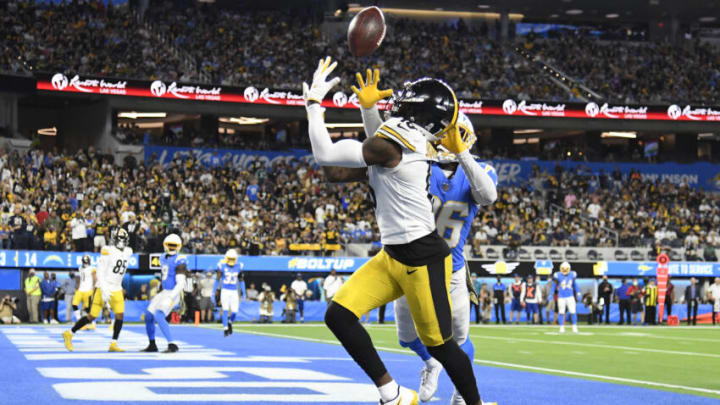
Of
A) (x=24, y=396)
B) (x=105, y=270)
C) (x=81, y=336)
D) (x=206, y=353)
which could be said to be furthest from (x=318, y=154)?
(x=81, y=336)

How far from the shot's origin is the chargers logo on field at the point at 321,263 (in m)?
32.4

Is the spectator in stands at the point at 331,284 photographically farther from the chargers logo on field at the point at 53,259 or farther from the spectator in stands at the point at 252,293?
the chargers logo on field at the point at 53,259

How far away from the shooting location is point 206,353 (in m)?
14.1

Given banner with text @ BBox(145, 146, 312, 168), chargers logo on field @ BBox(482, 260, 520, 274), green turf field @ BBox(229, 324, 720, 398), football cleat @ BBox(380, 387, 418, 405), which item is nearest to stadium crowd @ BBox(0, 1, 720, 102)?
banner with text @ BBox(145, 146, 312, 168)

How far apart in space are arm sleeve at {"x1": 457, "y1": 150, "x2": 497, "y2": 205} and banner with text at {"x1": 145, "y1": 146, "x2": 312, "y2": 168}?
1302 inches

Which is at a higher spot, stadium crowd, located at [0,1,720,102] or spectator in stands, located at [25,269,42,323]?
stadium crowd, located at [0,1,720,102]

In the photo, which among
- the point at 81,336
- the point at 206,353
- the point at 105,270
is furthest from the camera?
the point at 81,336

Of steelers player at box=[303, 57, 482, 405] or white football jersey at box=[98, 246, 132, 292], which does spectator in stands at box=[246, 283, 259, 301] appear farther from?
steelers player at box=[303, 57, 482, 405]

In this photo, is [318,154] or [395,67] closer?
[318,154]

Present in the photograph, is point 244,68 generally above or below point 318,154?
above

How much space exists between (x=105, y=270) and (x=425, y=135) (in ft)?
33.2

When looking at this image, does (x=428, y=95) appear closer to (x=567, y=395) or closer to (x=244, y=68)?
(x=567, y=395)

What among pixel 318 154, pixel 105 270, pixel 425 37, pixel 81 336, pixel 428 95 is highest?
pixel 425 37

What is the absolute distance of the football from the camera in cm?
690
